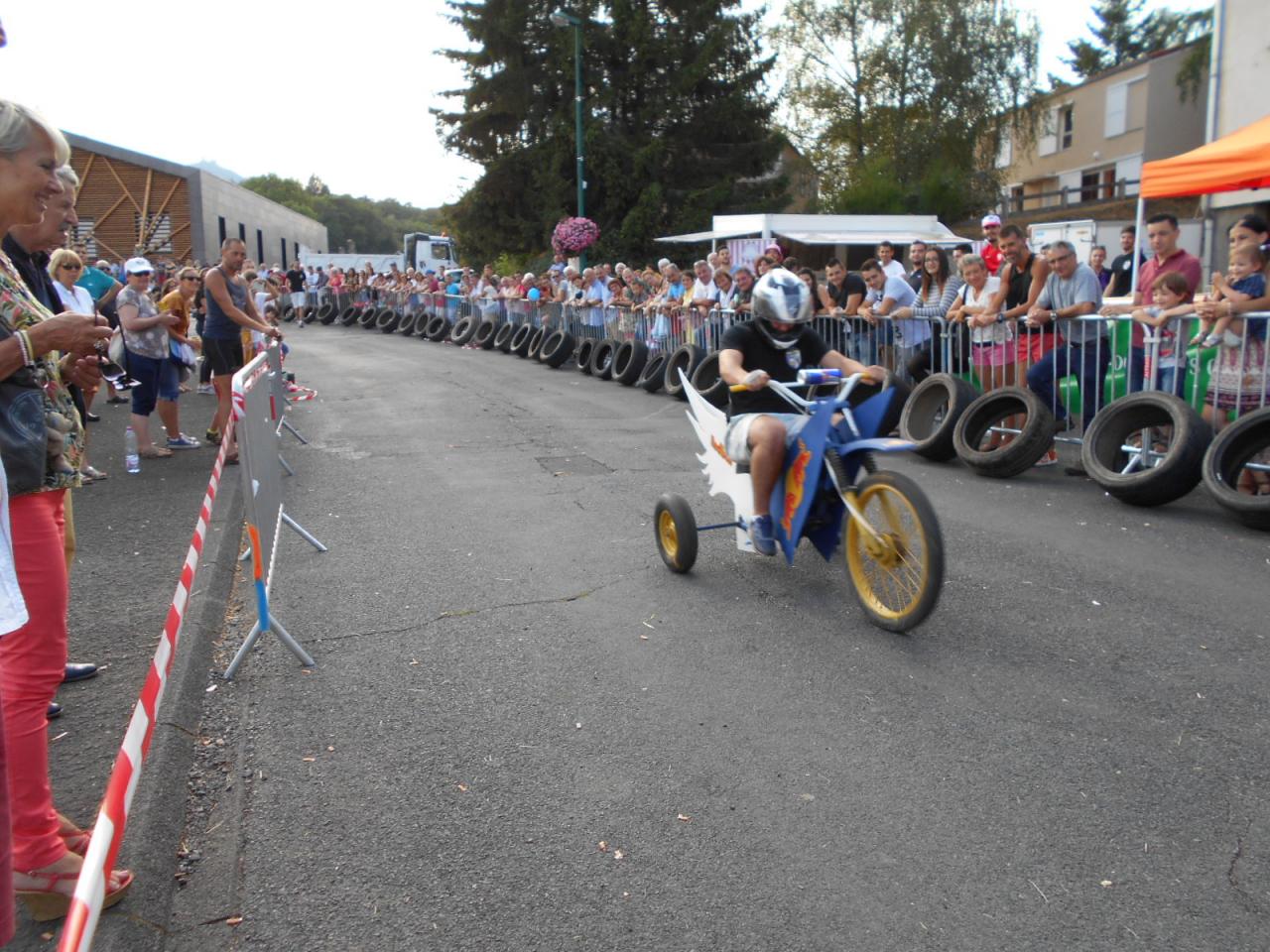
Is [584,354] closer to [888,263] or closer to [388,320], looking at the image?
[888,263]

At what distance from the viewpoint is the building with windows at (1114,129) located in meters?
45.6

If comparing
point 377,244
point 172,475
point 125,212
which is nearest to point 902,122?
point 125,212

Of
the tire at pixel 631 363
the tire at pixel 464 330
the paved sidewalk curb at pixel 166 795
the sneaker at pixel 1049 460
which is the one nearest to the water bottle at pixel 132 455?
the paved sidewalk curb at pixel 166 795

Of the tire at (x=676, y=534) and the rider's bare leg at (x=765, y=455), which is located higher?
the rider's bare leg at (x=765, y=455)

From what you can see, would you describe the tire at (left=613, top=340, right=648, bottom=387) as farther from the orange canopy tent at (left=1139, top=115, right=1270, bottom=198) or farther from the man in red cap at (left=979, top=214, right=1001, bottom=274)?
the orange canopy tent at (left=1139, top=115, right=1270, bottom=198)

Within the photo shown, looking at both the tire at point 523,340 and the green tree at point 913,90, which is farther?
the green tree at point 913,90

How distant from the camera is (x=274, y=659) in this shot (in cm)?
483

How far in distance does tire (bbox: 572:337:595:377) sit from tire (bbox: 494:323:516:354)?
4039mm

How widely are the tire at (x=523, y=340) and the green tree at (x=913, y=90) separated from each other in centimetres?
2307

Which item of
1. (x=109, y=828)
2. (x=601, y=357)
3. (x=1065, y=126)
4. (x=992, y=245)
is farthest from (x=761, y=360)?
(x=1065, y=126)

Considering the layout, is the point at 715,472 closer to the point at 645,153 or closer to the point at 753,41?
the point at 645,153

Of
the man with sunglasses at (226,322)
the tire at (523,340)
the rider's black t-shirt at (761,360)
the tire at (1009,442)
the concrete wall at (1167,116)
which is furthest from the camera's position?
the concrete wall at (1167,116)

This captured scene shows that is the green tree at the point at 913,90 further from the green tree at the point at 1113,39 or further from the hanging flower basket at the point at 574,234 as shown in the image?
the green tree at the point at 1113,39

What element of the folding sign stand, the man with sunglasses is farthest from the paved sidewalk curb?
the man with sunglasses
